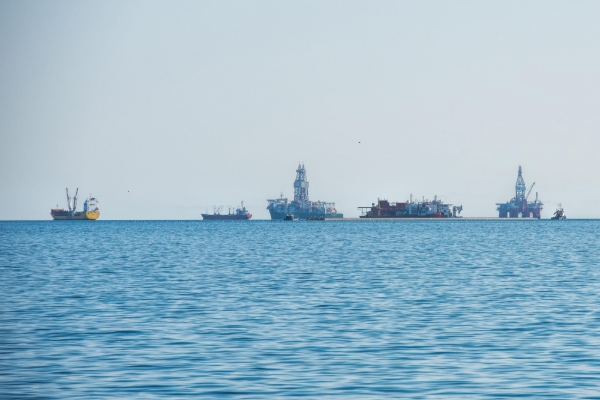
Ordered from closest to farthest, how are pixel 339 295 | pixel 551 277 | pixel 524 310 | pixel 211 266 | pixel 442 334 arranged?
1. pixel 442 334
2. pixel 524 310
3. pixel 339 295
4. pixel 551 277
5. pixel 211 266

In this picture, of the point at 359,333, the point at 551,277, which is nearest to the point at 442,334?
the point at 359,333

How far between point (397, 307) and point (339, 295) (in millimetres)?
6194

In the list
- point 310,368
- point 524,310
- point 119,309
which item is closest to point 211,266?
point 119,309

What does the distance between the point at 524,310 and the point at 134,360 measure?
18035mm

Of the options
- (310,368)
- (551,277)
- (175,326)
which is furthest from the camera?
(551,277)

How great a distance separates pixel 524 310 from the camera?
3803 centimetres

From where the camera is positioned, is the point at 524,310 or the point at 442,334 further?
the point at 524,310

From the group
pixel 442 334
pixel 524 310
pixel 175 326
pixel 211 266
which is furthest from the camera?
pixel 211 266

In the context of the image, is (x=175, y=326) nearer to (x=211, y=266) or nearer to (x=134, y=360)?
(x=134, y=360)

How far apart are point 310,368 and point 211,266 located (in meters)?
46.3

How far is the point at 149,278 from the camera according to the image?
57.8m

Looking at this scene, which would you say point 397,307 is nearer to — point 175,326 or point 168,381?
point 175,326

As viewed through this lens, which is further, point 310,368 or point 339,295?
point 339,295

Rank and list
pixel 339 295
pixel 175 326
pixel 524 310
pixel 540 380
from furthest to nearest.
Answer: pixel 339 295, pixel 524 310, pixel 175 326, pixel 540 380
